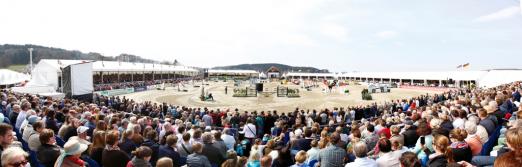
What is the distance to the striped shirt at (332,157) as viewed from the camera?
5.51 m

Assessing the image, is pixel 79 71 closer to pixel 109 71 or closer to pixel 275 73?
pixel 109 71

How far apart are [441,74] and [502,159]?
220 ft

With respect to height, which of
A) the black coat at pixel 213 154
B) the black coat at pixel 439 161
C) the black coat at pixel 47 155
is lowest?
the black coat at pixel 213 154

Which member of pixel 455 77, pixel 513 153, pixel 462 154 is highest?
pixel 455 77

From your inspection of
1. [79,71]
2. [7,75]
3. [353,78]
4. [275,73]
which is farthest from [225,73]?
[79,71]

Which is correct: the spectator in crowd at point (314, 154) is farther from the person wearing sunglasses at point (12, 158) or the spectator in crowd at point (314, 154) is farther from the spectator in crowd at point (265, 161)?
the person wearing sunglasses at point (12, 158)

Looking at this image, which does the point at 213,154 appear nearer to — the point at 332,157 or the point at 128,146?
the point at 128,146

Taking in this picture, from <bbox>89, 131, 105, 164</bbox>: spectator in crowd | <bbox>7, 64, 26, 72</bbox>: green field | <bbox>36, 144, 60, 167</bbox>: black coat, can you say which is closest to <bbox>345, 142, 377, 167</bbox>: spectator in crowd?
<bbox>89, 131, 105, 164</bbox>: spectator in crowd

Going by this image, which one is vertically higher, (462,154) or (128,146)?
(462,154)

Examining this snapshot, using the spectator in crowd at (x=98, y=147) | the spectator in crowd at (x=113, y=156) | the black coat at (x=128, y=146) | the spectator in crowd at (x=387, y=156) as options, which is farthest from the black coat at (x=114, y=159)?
the spectator in crowd at (x=387, y=156)

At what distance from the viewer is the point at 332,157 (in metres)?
5.52

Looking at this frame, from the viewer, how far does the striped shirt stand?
5508 mm

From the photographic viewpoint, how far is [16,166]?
3703 millimetres

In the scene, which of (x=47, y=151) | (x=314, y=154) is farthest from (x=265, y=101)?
(x=47, y=151)
